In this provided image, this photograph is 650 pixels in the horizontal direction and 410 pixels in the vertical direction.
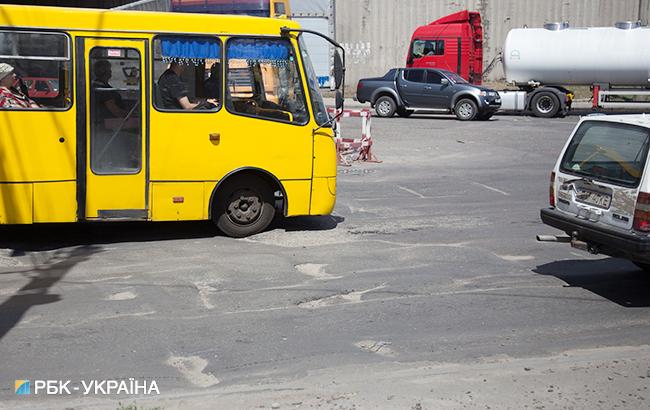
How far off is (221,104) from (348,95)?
2974cm

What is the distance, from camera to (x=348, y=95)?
40.0 m

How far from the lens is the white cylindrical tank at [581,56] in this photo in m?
30.2

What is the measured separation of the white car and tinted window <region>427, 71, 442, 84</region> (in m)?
19.9

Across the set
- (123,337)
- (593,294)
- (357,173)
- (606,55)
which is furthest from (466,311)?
(606,55)

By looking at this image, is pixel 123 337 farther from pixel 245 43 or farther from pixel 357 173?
pixel 357 173

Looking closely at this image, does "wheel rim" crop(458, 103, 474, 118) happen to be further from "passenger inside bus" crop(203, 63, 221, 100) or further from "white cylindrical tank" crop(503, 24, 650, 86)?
"passenger inside bus" crop(203, 63, 221, 100)

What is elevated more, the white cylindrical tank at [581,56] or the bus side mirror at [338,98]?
the white cylindrical tank at [581,56]

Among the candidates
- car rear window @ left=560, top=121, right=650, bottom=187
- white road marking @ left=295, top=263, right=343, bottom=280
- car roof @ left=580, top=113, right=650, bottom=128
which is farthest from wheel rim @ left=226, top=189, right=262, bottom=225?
car roof @ left=580, top=113, right=650, bottom=128

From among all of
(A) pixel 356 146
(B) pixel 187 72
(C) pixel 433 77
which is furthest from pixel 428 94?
(B) pixel 187 72

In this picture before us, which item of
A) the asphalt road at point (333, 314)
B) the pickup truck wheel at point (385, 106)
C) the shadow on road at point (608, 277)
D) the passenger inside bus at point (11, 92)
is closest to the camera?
the asphalt road at point (333, 314)

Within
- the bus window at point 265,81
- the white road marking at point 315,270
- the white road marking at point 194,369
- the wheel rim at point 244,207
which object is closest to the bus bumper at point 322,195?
the wheel rim at point 244,207

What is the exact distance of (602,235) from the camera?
8.02m

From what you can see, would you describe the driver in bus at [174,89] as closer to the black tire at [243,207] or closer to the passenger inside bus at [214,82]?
the passenger inside bus at [214,82]

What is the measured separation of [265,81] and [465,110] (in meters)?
18.2
